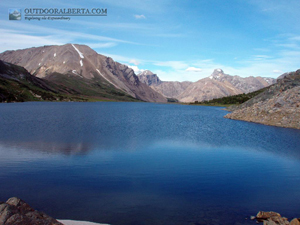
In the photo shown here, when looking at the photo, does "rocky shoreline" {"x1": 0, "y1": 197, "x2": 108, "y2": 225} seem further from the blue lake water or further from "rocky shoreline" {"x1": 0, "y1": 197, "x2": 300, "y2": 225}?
the blue lake water

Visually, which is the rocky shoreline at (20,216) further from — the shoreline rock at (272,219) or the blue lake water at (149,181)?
the shoreline rock at (272,219)

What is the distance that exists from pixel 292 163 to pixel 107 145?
2258 cm

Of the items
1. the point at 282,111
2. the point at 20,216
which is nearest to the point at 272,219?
the point at 20,216

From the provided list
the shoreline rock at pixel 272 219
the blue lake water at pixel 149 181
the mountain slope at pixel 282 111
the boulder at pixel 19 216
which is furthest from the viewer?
the mountain slope at pixel 282 111

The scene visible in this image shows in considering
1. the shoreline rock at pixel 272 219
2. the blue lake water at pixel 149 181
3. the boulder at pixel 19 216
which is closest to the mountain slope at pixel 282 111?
the blue lake water at pixel 149 181

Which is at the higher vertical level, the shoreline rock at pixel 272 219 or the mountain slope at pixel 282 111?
the mountain slope at pixel 282 111

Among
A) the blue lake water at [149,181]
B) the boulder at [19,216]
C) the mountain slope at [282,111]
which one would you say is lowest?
the blue lake water at [149,181]

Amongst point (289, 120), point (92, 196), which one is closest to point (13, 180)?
point (92, 196)

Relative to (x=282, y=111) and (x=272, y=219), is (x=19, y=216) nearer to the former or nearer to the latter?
(x=272, y=219)

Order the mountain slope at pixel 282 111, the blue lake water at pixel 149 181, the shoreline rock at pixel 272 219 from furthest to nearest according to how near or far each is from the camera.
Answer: the mountain slope at pixel 282 111
the blue lake water at pixel 149 181
the shoreline rock at pixel 272 219

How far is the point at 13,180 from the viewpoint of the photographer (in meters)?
19.7

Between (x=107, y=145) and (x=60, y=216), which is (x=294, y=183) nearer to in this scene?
(x=60, y=216)

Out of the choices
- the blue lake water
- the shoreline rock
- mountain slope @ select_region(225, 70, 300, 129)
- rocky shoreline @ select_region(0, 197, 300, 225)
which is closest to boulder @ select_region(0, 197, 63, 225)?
rocky shoreline @ select_region(0, 197, 300, 225)

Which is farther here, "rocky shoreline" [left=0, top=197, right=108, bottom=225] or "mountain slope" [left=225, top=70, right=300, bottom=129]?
"mountain slope" [left=225, top=70, right=300, bottom=129]
